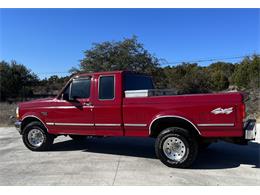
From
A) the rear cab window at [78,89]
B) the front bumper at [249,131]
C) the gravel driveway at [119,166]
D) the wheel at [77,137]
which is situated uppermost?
the rear cab window at [78,89]

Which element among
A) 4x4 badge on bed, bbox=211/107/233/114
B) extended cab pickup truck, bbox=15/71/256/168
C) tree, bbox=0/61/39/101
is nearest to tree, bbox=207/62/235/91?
tree, bbox=0/61/39/101

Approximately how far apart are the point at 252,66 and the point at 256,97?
44.2 feet

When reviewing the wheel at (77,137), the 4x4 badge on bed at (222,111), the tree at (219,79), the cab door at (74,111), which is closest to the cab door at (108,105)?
the cab door at (74,111)

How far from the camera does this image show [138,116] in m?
7.28

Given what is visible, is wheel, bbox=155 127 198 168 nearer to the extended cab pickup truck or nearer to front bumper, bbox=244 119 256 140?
the extended cab pickup truck

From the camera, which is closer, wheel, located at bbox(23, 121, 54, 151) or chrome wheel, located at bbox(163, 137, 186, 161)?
chrome wheel, located at bbox(163, 137, 186, 161)

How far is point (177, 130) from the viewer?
22.6ft

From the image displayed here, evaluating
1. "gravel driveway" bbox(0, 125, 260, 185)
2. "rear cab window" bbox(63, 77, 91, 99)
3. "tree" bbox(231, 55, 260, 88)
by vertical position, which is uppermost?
"tree" bbox(231, 55, 260, 88)

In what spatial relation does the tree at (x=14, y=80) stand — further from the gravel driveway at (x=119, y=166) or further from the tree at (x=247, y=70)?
the gravel driveway at (x=119, y=166)

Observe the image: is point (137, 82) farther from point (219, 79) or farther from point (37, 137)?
point (219, 79)

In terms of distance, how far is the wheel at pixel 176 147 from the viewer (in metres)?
6.78

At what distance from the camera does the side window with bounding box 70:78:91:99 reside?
26.7ft

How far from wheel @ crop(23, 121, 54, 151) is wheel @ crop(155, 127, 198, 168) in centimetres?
323

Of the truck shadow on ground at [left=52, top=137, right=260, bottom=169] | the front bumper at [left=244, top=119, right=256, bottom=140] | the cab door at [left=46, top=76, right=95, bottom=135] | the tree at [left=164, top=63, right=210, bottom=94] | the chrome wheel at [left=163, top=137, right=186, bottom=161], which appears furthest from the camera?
the tree at [left=164, top=63, right=210, bottom=94]
